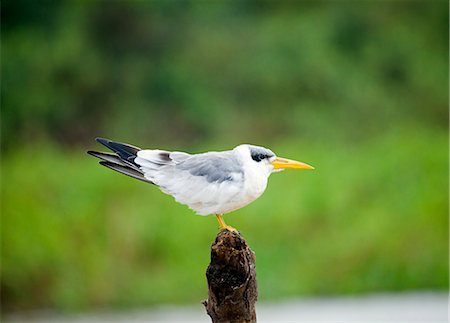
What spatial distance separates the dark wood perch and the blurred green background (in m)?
3.08

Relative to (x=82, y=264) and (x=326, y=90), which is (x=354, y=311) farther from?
(x=326, y=90)

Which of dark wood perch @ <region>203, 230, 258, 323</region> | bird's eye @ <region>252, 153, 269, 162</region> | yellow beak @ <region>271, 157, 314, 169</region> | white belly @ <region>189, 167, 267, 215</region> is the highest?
bird's eye @ <region>252, 153, 269, 162</region>

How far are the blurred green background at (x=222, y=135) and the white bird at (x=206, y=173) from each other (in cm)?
306

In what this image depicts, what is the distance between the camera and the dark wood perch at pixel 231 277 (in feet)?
7.80

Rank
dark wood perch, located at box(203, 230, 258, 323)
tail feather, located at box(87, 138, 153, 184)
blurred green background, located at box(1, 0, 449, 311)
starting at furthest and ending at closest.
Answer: blurred green background, located at box(1, 0, 449, 311) < tail feather, located at box(87, 138, 153, 184) < dark wood perch, located at box(203, 230, 258, 323)

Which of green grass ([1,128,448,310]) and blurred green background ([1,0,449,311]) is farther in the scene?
blurred green background ([1,0,449,311])

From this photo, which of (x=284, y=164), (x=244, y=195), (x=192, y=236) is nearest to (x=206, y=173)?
(x=244, y=195)

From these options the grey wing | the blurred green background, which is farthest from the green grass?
the grey wing

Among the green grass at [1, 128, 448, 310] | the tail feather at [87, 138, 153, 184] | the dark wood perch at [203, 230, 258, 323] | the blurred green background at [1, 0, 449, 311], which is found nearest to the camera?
the dark wood perch at [203, 230, 258, 323]

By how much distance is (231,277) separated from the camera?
2391 millimetres

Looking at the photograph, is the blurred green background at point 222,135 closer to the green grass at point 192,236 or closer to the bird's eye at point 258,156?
the green grass at point 192,236

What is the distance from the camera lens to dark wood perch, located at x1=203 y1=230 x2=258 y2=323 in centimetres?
238

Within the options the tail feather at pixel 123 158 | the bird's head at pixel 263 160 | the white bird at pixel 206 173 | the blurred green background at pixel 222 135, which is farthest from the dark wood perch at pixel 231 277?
the blurred green background at pixel 222 135

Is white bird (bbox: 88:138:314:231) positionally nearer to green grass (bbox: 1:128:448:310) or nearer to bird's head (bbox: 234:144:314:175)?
bird's head (bbox: 234:144:314:175)
